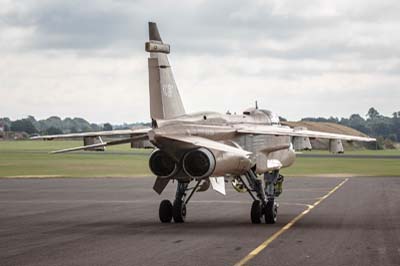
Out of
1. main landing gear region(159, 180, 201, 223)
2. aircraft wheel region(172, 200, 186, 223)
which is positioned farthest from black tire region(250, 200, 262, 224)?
aircraft wheel region(172, 200, 186, 223)

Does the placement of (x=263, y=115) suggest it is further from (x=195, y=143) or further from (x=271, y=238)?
(x=271, y=238)

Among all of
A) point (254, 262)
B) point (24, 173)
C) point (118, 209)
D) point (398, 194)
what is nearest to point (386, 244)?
point (254, 262)

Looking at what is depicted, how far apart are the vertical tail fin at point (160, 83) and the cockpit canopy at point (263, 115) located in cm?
339

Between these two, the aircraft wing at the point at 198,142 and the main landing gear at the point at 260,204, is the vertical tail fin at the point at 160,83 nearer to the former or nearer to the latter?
the aircraft wing at the point at 198,142

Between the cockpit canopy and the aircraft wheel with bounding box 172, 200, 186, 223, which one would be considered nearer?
the aircraft wheel with bounding box 172, 200, 186, 223

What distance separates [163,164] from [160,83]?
105 inches

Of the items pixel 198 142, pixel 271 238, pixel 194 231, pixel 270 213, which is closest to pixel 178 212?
pixel 270 213

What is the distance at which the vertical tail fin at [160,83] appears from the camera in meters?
25.4

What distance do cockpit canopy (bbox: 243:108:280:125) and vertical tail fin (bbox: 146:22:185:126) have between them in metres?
3.39

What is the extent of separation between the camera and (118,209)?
31.7 m

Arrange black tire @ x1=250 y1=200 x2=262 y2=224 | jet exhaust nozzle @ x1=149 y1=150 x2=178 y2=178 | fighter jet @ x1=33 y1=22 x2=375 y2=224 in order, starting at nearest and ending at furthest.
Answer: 1. fighter jet @ x1=33 y1=22 x2=375 y2=224
2. jet exhaust nozzle @ x1=149 y1=150 x2=178 y2=178
3. black tire @ x1=250 y1=200 x2=262 y2=224

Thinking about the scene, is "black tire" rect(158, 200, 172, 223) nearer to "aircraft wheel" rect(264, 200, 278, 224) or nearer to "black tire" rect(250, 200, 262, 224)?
"black tire" rect(250, 200, 262, 224)

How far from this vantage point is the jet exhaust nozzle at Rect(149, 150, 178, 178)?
24.4 metres

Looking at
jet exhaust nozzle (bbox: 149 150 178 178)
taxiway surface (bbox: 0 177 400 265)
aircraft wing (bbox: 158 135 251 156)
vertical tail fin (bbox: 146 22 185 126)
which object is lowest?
taxiway surface (bbox: 0 177 400 265)
